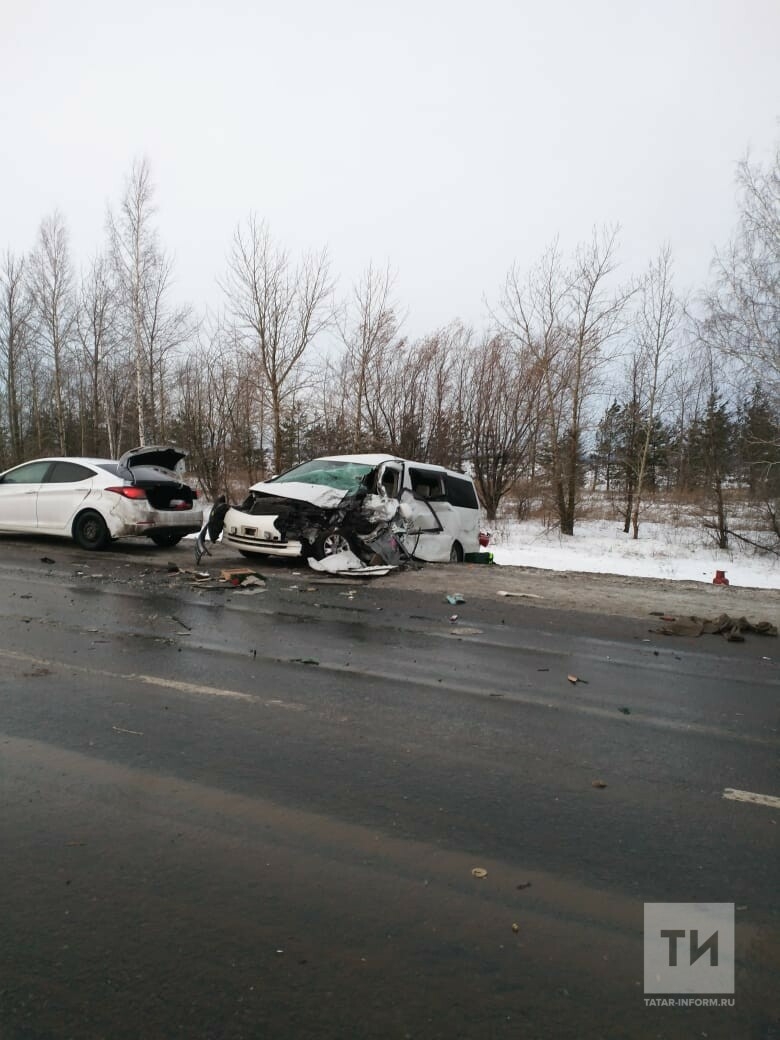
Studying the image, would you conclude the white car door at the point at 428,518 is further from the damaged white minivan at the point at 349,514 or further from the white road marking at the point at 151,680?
the white road marking at the point at 151,680

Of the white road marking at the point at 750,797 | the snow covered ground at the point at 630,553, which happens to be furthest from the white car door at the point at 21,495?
the white road marking at the point at 750,797

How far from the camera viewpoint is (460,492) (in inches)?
528

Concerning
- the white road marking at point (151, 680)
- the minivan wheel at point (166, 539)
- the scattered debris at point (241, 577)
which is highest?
the minivan wheel at point (166, 539)

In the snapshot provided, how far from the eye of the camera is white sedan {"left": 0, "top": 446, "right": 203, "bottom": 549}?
1151cm

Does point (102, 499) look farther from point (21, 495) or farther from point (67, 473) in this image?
point (21, 495)

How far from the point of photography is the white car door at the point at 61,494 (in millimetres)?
11859

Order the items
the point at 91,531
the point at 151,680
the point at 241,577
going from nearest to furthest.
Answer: the point at 151,680 < the point at 241,577 < the point at 91,531

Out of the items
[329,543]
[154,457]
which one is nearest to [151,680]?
[329,543]

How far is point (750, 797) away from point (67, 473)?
11758 mm

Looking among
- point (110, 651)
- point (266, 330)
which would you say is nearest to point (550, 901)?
point (110, 651)

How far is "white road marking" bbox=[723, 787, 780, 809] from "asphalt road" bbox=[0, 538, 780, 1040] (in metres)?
0.06

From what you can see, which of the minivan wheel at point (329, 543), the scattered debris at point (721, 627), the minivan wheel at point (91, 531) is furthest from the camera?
the minivan wheel at point (91, 531)

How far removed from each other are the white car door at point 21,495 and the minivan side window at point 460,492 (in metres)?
7.40

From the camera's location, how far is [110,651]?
5.71m
